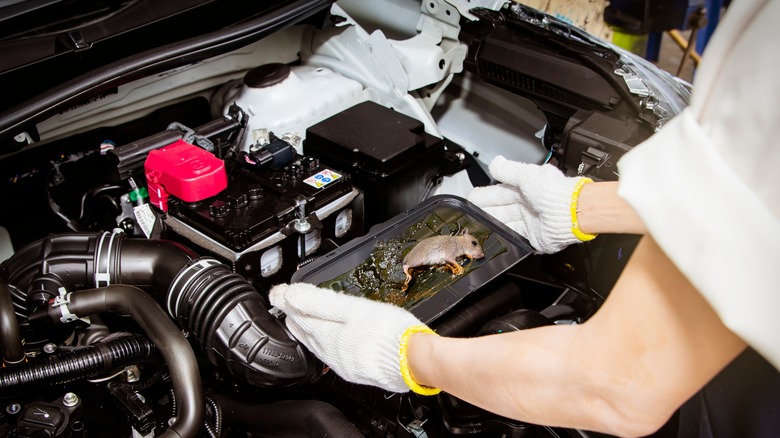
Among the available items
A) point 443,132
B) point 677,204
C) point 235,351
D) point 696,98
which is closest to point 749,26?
point 696,98

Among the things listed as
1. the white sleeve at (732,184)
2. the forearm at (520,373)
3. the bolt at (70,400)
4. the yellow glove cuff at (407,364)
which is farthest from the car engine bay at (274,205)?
the white sleeve at (732,184)

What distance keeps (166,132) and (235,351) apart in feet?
2.19

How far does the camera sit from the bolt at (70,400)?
1183 millimetres

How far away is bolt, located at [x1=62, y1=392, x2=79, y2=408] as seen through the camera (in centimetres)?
118

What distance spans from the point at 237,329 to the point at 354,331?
10.1 inches

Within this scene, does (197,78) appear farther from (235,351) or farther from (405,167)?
(235,351)

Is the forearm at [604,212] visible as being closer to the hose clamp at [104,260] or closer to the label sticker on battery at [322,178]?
the label sticker on battery at [322,178]

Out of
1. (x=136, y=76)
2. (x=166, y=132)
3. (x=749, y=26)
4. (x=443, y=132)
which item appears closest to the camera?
(x=749, y=26)

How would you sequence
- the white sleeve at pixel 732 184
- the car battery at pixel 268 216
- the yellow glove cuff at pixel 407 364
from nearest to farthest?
1. the white sleeve at pixel 732 184
2. the yellow glove cuff at pixel 407 364
3. the car battery at pixel 268 216

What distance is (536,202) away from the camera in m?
1.42

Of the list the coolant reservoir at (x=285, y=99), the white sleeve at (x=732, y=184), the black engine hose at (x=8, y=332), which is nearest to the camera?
the white sleeve at (x=732, y=184)

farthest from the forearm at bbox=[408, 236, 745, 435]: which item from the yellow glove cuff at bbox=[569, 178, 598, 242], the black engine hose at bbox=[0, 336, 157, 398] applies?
the black engine hose at bbox=[0, 336, 157, 398]

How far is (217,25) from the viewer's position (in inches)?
61.8

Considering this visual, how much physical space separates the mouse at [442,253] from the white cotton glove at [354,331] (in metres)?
0.21
